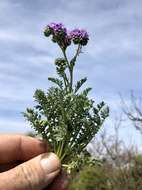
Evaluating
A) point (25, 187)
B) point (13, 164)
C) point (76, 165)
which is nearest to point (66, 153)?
point (76, 165)

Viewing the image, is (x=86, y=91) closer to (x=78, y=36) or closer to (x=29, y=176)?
(x=78, y=36)

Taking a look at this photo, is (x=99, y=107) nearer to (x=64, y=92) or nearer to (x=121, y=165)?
(x=64, y=92)

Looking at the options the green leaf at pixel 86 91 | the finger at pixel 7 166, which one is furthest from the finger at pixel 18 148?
the green leaf at pixel 86 91

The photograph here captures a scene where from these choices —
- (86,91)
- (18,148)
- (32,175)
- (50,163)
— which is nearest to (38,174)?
(32,175)

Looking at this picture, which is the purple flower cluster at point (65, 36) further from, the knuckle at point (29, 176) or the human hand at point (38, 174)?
the knuckle at point (29, 176)

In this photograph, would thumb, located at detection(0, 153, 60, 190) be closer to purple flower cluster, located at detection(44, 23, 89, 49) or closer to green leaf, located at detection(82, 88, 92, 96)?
green leaf, located at detection(82, 88, 92, 96)
